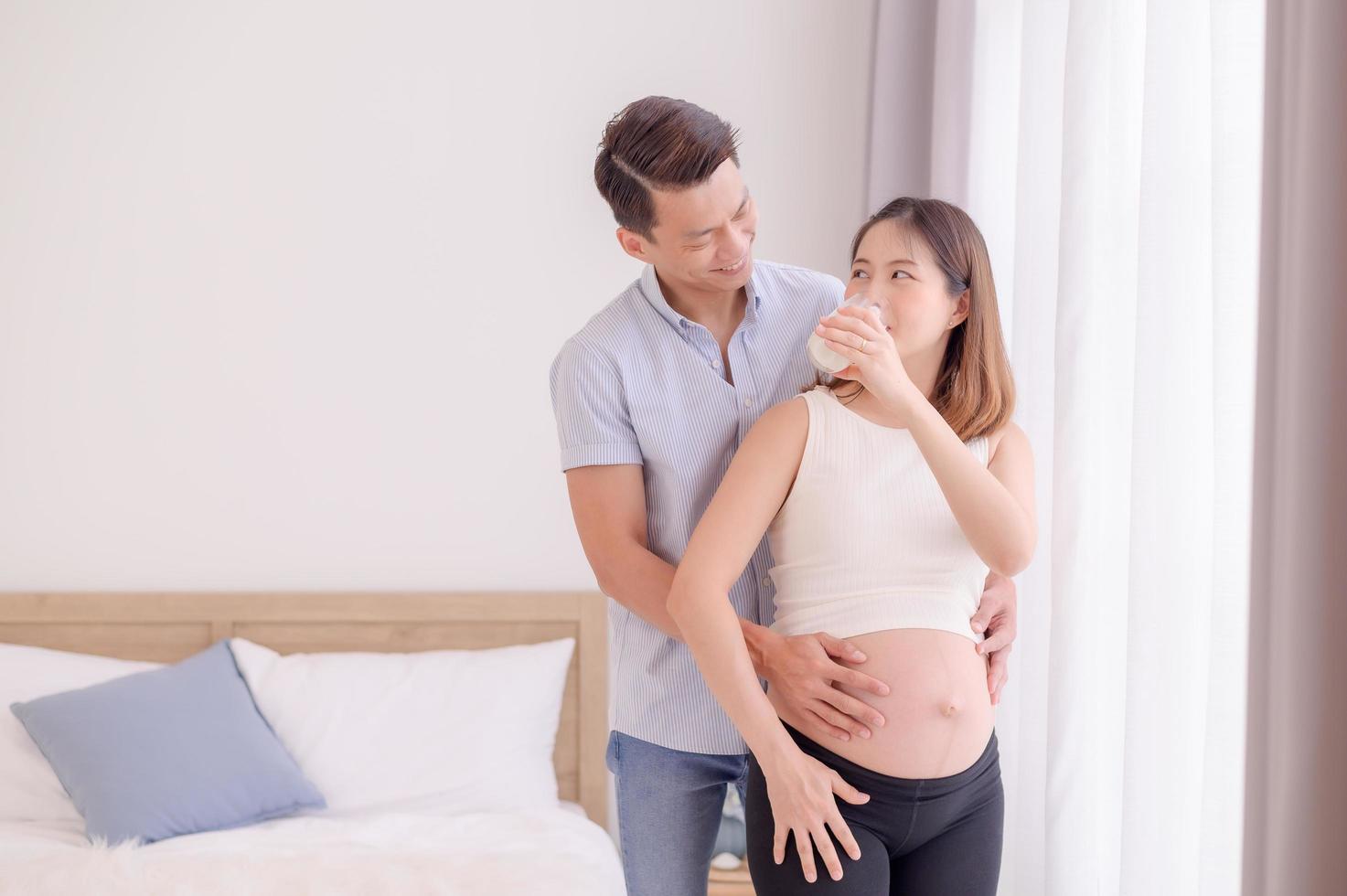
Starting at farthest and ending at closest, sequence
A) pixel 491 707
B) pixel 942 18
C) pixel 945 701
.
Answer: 1. pixel 491 707
2. pixel 942 18
3. pixel 945 701

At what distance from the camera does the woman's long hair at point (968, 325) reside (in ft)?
4.18

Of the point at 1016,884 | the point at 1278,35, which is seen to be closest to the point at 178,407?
the point at 1016,884

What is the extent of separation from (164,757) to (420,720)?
56 cm

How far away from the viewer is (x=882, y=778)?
1.14 m

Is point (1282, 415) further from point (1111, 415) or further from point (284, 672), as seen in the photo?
point (284, 672)

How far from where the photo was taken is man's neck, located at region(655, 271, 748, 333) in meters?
1.49

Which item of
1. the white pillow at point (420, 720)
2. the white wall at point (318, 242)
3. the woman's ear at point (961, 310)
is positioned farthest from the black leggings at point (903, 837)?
the white wall at point (318, 242)

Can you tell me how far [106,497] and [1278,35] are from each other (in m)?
2.77

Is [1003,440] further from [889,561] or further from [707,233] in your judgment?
[707,233]

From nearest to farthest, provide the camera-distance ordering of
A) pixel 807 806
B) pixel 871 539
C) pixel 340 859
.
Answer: pixel 807 806
pixel 871 539
pixel 340 859

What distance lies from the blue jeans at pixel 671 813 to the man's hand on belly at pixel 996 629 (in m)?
0.38

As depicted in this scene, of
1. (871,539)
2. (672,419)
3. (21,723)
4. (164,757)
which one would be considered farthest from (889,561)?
(21,723)

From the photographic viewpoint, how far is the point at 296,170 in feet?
9.34

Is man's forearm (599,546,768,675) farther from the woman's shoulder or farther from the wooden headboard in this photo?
the wooden headboard
